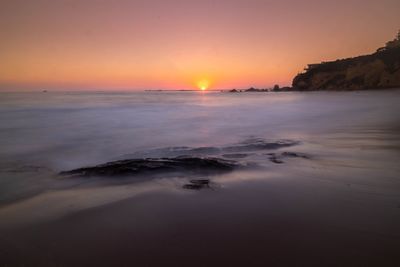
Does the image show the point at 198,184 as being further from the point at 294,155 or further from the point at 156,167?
the point at 294,155

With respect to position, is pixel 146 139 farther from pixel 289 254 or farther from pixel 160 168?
pixel 289 254

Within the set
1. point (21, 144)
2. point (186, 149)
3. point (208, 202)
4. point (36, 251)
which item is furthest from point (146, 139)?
point (36, 251)

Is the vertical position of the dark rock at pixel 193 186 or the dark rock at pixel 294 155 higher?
the dark rock at pixel 193 186

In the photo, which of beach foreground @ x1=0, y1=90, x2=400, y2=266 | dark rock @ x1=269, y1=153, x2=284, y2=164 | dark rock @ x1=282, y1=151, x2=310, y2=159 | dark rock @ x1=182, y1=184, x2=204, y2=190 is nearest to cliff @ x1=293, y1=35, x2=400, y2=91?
dark rock @ x1=282, y1=151, x2=310, y2=159

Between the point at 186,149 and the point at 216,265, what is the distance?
6123 millimetres

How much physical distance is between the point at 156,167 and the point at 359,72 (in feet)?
210

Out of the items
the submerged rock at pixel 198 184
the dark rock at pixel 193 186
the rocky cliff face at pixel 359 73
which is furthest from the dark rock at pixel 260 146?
the rocky cliff face at pixel 359 73

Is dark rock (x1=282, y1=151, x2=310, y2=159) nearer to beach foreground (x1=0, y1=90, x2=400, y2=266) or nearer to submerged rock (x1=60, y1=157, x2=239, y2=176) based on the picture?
beach foreground (x1=0, y1=90, x2=400, y2=266)

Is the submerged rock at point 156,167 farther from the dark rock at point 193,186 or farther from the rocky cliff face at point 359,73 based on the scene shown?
the rocky cliff face at point 359,73

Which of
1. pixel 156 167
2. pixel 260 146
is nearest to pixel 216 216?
pixel 156 167

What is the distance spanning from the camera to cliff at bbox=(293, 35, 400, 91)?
5375 centimetres

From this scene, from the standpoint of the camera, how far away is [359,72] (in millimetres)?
60000

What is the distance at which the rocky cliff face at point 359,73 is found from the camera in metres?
53.7

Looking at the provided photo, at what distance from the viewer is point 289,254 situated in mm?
2576
